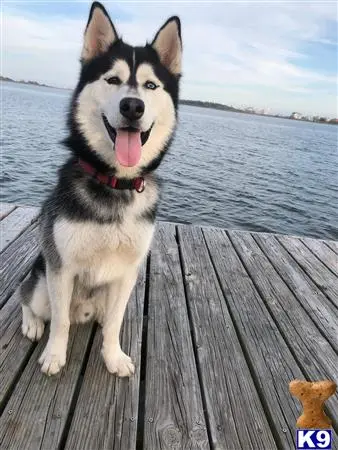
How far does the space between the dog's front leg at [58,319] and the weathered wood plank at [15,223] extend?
1.58 metres

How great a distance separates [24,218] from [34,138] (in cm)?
1583

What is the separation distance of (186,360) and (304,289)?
1663 mm

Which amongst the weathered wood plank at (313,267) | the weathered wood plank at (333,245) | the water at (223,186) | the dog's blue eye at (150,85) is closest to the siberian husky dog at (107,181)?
the dog's blue eye at (150,85)

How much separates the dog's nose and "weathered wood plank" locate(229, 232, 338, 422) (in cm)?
197

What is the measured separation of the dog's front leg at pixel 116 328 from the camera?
249 centimetres

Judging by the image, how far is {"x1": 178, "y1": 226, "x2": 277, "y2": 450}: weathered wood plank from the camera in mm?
2170

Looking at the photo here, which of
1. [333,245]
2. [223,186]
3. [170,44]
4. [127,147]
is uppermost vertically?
[170,44]

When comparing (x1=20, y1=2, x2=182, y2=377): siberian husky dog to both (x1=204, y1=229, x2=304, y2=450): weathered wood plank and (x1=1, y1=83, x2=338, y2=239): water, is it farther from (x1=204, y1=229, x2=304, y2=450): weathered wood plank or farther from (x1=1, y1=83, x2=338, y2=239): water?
(x1=1, y1=83, x2=338, y2=239): water

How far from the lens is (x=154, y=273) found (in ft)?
12.3

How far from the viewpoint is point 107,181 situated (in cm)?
241

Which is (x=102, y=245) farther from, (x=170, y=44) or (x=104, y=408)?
(x=170, y=44)

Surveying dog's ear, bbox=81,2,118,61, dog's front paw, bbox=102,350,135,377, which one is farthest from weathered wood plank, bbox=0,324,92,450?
dog's ear, bbox=81,2,118,61

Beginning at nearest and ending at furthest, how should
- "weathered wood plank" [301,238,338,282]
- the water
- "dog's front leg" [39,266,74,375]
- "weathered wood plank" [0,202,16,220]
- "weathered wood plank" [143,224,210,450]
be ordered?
"weathered wood plank" [143,224,210,450]
"dog's front leg" [39,266,74,375]
"weathered wood plank" [301,238,338,282]
"weathered wood plank" [0,202,16,220]
the water

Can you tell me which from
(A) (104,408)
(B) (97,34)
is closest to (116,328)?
(A) (104,408)
